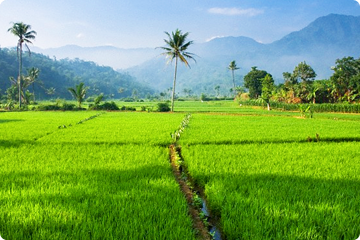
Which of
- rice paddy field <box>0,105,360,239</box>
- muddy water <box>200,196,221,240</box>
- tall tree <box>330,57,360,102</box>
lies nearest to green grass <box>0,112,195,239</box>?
rice paddy field <box>0,105,360,239</box>

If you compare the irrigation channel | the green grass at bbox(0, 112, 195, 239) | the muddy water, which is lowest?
the muddy water

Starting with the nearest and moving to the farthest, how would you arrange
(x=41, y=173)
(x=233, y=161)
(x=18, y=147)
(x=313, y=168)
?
Answer: (x=41, y=173) < (x=313, y=168) < (x=233, y=161) < (x=18, y=147)

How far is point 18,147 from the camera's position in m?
8.95

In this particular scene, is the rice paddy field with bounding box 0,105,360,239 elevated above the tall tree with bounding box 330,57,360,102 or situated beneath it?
situated beneath

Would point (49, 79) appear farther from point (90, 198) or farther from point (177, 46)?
point (90, 198)

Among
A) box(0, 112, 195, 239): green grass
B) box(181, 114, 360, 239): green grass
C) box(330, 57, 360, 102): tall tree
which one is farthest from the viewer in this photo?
box(330, 57, 360, 102): tall tree

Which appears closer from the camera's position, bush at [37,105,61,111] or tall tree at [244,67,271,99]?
bush at [37,105,61,111]

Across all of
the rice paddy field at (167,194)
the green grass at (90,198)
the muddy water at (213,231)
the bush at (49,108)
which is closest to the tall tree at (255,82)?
the bush at (49,108)

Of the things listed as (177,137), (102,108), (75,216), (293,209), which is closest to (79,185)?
(75,216)

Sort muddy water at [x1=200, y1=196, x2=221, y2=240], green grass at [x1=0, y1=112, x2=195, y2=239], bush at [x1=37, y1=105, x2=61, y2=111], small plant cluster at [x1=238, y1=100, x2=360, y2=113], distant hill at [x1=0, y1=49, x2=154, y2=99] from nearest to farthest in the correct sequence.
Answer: green grass at [x1=0, y1=112, x2=195, y2=239]
muddy water at [x1=200, y1=196, x2=221, y2=240]
small plant cluster at [x1=238, y1=100, x2=360, y2=113]
bush at [x1=37, y1=105, x2=61, y2=111]
distant hill at [x1=0, y1=49, x2=154, y2=99]

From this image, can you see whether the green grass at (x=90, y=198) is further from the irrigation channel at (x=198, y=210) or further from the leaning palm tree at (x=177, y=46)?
the leaning palm tree at (x=177, y=46)

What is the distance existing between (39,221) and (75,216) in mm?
433

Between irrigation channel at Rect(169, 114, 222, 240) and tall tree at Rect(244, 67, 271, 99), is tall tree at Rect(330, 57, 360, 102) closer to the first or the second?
tall tree at Rect(244, 67, 271, 99)

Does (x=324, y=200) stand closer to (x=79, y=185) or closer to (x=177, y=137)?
(x=79, y=185)
